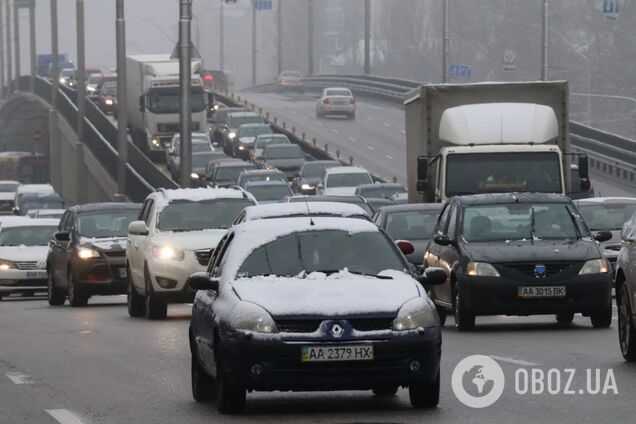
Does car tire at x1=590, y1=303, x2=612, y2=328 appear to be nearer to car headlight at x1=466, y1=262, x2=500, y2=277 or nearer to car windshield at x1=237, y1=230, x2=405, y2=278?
car headlight at x1=466, y1=262, x2=500, y2=277

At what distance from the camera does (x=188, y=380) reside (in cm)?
1580

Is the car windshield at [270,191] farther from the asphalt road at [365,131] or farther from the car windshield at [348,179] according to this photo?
the asphalt road at [365,131]

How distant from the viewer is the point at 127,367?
17266mm

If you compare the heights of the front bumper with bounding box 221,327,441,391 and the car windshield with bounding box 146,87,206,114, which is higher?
the front bumper with bounding box 221,327,441,391

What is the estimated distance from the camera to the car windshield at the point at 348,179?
182 feet

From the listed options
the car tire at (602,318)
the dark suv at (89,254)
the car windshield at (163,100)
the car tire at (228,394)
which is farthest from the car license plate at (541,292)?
the car windshield at (163,100)

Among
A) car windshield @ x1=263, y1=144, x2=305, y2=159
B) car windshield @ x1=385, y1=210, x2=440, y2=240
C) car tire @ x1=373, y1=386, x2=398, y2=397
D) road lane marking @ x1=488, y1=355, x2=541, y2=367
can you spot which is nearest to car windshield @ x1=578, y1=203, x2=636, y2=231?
car windshield @ x1=385, y1=210, x2=440, y2=240

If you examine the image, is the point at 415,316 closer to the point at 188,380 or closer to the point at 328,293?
the point at 328,293

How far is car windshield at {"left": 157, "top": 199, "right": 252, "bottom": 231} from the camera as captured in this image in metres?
26.2

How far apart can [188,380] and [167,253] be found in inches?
385

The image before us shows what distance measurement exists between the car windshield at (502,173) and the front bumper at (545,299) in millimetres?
7244

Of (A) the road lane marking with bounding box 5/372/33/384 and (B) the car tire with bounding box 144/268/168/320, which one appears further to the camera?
(B) the car tire with bounding box 144/268/168/320

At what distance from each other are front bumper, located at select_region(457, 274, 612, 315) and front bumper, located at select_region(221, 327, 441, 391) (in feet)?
26.7

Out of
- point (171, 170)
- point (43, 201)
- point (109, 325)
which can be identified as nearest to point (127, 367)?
point (109, 325)
